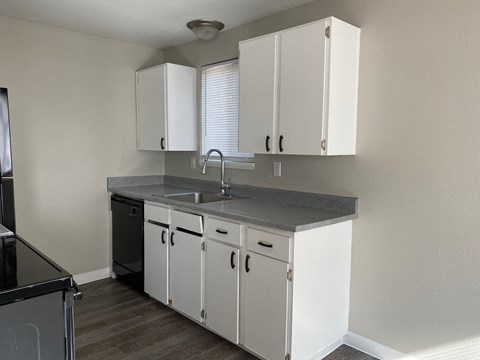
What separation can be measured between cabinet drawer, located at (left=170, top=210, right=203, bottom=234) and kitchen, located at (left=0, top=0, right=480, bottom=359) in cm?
71

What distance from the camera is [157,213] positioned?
299cm

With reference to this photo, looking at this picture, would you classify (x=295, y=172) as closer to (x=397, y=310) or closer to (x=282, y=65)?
(x=282, y=65)

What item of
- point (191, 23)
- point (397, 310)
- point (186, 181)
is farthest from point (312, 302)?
point (191, 23)

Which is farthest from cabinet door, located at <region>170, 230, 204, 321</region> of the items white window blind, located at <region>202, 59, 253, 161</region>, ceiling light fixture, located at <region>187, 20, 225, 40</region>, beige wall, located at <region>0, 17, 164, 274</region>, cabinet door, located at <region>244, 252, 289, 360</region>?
ceiling light fixture, located at <region>187, 20, 225, 40</region>

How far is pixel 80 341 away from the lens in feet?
8.32

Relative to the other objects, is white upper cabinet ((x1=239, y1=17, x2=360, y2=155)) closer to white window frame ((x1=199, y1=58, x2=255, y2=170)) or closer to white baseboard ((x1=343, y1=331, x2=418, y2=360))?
white window frame ((x1=199, y1=58, x2=255, y2=170))

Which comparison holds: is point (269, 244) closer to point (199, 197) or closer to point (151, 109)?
point (199, 197)

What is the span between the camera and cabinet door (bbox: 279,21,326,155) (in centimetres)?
220

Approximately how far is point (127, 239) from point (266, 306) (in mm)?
1769

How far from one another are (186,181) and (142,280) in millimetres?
1096

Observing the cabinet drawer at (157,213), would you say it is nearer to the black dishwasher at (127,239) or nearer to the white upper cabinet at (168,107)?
the black dishwasher at (127,239)

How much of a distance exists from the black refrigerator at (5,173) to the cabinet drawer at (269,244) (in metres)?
1.27

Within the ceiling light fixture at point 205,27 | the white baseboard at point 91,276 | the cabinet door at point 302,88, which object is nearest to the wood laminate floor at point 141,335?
the white baseboard at point 91,276

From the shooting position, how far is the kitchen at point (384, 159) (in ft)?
6.51
